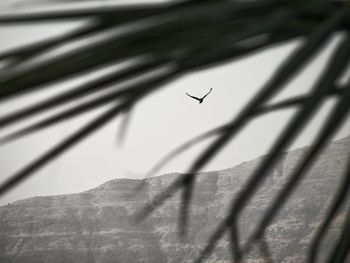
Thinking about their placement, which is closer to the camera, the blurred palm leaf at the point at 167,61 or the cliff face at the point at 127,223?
the blurred palm leaf at the point at 167,61

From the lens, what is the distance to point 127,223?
206ft

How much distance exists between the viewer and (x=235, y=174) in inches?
2771

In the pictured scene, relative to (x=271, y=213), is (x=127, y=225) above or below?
below

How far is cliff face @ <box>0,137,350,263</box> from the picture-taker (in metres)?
56.8

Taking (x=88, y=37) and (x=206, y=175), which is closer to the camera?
(x=88, y=37)

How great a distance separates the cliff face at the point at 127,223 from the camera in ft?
186

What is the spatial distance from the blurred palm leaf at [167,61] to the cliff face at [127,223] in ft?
176

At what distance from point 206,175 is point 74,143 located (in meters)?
70.6

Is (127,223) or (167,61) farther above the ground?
(167,61)

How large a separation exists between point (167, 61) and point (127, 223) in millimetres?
63465

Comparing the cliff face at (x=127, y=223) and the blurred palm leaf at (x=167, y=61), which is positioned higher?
the blurred palm leaf at (x=167, y=61)

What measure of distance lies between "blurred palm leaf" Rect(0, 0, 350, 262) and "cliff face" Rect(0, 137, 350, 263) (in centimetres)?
5368

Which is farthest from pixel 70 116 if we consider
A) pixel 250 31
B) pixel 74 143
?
pixel 250 31

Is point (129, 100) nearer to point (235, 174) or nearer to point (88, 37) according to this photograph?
point (88, 37)
